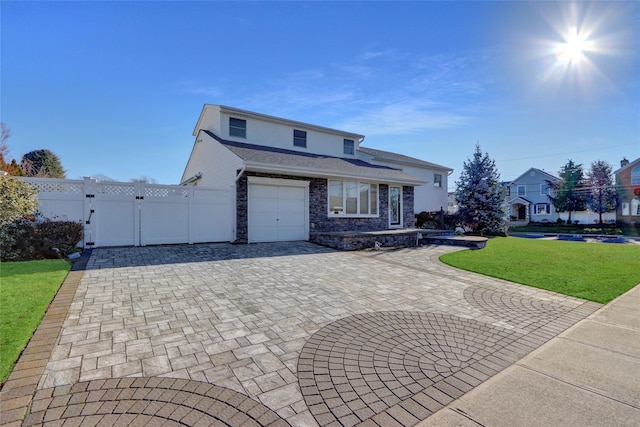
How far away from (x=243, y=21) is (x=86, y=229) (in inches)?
326

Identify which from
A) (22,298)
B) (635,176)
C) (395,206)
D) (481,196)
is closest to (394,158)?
(481,196)

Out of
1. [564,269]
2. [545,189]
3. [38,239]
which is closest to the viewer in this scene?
[38,239]

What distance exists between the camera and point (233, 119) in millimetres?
13719

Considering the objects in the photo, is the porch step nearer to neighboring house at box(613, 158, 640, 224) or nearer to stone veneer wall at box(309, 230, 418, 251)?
stone veneer wall at box(309, 230, 418, 251)

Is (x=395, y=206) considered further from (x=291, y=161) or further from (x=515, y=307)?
(x=515, y=307)

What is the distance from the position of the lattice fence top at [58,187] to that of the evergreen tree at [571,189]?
4230cm

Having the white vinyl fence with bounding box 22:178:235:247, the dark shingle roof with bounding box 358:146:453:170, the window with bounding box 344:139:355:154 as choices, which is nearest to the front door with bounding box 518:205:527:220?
the dark shingle roof with bounding box 358:146:453:170

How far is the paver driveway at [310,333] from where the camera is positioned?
2475 millimetres

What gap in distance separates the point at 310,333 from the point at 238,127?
1231 centimetres

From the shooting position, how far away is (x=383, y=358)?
10.0 ft

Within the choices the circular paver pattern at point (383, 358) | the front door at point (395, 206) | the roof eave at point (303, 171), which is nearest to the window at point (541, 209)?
the front door at point (395, 206)

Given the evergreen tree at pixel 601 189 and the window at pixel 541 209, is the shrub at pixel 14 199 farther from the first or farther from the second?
the window at pixel 541 209

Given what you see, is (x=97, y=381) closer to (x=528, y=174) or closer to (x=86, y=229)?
(x=86, y=229)

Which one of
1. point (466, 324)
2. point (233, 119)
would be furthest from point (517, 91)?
point (233, 119)
